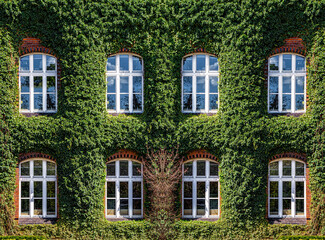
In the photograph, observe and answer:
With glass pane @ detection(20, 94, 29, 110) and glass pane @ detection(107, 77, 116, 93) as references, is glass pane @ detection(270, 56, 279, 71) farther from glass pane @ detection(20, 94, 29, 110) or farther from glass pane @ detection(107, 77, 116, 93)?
glass pane @ detection(20, 94, 29, 110)

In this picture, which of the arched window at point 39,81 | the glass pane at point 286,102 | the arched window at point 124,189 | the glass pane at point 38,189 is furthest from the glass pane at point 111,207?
the glass pane at point 286,102

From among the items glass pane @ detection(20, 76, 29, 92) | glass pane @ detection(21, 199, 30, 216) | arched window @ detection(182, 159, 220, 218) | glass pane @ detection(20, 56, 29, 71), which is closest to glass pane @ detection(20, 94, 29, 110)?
glass pane @ detection(20, 76, 29, 92)

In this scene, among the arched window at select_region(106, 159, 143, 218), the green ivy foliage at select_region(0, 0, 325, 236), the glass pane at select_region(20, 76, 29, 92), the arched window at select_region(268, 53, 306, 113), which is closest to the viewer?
the green ivy foliage at select_region(0, 0, 325, 236)

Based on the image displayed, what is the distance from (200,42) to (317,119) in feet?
17.5

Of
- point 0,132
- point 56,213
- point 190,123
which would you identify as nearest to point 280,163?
point 190,123

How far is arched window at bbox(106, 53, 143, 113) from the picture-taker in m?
13.7

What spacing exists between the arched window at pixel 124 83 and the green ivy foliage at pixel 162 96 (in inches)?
14.7

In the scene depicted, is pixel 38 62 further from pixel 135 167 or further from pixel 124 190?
pixel 124 190

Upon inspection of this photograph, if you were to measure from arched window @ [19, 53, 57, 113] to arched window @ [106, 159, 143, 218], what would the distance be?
3428 millimetres

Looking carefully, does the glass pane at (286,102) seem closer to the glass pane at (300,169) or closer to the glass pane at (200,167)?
the glass pane at (300,169)

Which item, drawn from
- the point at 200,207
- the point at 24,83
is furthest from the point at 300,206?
the point at 24,83

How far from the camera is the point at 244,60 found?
519 inches

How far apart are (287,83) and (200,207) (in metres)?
5.95

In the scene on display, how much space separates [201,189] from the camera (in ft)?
45.0
